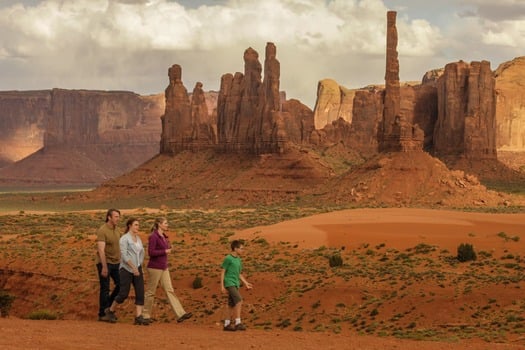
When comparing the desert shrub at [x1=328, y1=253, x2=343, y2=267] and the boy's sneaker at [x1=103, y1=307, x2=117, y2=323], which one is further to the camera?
the desert shrub at [x1=328, y1=253, x2=343, y2=267]

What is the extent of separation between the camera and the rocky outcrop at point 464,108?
399ft

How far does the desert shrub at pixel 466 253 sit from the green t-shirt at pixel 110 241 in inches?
668

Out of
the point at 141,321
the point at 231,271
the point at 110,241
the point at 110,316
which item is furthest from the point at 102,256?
the point at 231,271

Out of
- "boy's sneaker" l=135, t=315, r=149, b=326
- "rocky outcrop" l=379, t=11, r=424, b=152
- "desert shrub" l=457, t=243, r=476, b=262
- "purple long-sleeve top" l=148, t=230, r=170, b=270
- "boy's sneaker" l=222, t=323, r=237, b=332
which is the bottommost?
"boy's sneaker" l=222, t=323, r=237, b=332

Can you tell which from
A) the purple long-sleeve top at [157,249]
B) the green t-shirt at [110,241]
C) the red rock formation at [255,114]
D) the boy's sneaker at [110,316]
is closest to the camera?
the purple long-sleeve top at [157,249]

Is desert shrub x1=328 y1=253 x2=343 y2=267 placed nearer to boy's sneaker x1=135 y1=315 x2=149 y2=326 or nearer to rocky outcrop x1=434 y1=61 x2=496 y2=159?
boy's sneaker x1=135 y1=315 x2=149 y2=326

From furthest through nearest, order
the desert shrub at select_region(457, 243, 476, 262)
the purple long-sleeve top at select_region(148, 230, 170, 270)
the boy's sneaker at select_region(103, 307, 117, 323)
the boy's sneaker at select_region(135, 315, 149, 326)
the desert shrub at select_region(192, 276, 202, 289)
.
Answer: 1. the desert shrub at select_region(457, 243, 476, 262)
2. the desert shrub at select_region(192, 276, 202, 289)
3. the boy's sneaker at select_region(103, 307, 117, 323)
4. the boy's sneaker at select_region(135, 315, 149, 326)
5. the purple long-sleeve top at select_region(148, 230, 170, 270)

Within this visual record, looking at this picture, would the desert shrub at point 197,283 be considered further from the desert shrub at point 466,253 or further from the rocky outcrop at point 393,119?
the rocky outcrop at point 393,119

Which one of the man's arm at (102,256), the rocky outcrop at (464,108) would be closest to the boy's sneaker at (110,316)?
the man's arm at (102,256)

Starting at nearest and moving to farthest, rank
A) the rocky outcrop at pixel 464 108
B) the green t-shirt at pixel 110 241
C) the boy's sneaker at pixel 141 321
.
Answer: the green t-shirt at pixel 110 241 → the boy's sneaker at pixel 141 321 → the rocky outcrop at pixel 464 108

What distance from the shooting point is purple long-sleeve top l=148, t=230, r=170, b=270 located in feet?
75.5

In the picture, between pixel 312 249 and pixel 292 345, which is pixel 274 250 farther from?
pixel 292 345

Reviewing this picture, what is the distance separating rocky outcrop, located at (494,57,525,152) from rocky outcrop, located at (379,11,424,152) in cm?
8307

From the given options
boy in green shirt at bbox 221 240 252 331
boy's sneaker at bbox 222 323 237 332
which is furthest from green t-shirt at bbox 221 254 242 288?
boy's sneaker at bbox 222 323 237 332
